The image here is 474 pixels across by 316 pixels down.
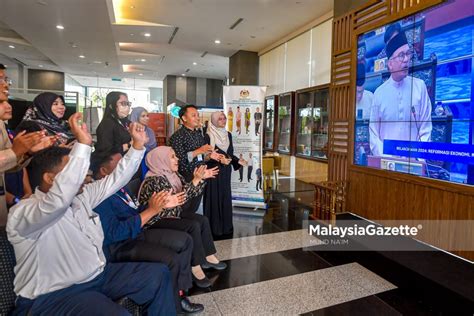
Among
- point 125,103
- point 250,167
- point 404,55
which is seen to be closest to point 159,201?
point 125,103

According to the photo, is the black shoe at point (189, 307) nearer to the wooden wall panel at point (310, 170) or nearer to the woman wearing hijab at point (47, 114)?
the woman wearing hijab at point (47, 114)

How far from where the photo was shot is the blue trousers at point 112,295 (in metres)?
1.29

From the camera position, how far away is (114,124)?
319 centimetres

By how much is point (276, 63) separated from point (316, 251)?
253 inches

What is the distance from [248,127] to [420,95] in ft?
8.33

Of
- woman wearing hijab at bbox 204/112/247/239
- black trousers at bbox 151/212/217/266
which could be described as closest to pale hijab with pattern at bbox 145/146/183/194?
black trousers at bbox 151/212/217/266

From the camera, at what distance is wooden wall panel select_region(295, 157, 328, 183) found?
21.6ft

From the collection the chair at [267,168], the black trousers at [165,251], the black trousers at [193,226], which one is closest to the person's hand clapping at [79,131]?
the black trousers at [165,251]

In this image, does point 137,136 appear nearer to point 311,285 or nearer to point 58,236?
point 58,236

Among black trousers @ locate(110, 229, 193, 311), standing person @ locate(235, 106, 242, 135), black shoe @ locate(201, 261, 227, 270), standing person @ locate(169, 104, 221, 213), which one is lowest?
black shoe @ locate(201, 261, 227, 270)

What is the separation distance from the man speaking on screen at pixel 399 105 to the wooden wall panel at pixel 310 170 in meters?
3.19

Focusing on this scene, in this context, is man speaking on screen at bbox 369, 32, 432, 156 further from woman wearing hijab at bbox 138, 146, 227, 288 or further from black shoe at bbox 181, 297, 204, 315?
black shoe at bbox 181, 297, 204, 315

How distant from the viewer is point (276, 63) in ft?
28.6

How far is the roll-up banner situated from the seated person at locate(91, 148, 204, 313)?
2816 millimetres
